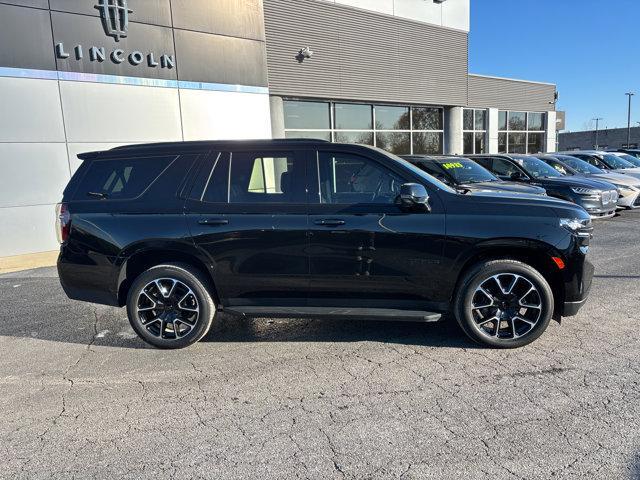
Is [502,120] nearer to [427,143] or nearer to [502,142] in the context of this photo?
[502,142]

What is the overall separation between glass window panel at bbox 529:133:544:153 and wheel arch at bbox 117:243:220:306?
2490cm

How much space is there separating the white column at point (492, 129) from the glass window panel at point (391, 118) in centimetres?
597

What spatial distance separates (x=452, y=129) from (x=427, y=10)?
4730 mm

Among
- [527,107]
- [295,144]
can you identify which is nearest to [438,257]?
[295,144]

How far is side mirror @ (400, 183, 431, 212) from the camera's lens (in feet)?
12.4

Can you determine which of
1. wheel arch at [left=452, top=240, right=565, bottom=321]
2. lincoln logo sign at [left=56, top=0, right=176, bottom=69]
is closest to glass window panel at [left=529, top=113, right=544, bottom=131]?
lincoln logo sign at [left=56, top=0, right=176, bottom=69]

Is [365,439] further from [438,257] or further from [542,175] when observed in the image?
[542,175]

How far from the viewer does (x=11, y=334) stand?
501cm

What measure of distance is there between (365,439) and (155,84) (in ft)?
32.1

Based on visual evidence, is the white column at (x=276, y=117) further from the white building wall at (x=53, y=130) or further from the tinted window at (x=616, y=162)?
the tinted window at (x=616, y=162)

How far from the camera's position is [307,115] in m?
14.9

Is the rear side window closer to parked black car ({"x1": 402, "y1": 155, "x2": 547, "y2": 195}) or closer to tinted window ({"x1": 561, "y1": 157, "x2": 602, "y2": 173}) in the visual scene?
parked black car ({"x1": 402, "y1": 155, "x2": 547, "y2": 195})

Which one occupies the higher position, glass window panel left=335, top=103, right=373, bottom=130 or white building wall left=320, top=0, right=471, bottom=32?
white building wall left=320, top=0, right=471, bottom=32

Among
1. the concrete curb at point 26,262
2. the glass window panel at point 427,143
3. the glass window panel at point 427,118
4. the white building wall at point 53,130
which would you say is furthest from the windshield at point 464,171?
the glass window panel at point 427,118
